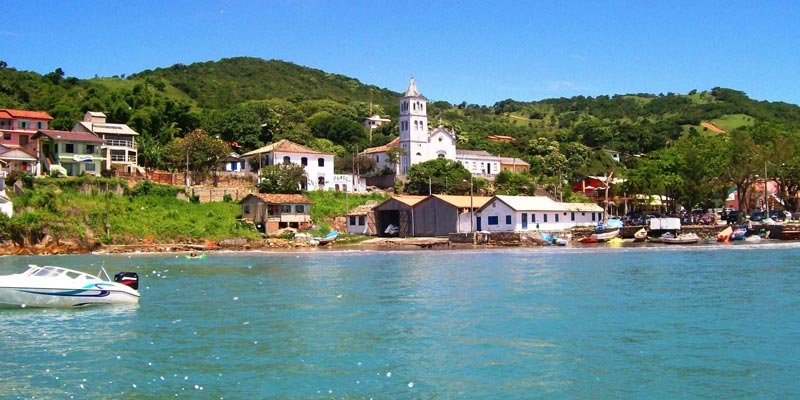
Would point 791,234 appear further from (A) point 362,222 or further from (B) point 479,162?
(B) point 479,162

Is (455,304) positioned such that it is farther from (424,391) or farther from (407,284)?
(424,391)

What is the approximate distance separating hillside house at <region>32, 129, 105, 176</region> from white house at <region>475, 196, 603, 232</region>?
120ft

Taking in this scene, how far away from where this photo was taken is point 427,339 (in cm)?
1934

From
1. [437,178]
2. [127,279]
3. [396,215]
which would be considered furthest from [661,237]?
[127,279]

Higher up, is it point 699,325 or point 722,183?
point 722,183

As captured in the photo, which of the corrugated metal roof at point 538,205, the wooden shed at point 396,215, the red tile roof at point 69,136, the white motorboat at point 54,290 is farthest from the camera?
the wooden shed at point 396,215

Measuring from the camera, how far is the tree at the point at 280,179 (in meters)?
72.1

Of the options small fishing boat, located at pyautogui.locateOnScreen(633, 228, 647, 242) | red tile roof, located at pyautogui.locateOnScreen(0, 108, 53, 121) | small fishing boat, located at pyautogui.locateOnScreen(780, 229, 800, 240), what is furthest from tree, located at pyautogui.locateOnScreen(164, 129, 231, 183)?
small fishing boat, located at pyautogui.locateOnScreen(780, 229, 800, 240)

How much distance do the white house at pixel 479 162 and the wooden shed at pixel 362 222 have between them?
26549 millimetres

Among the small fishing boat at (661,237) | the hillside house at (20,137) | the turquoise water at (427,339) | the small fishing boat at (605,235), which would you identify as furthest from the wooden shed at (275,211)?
the turquoise water at (427,339)

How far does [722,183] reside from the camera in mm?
74312

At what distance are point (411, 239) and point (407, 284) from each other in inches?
1309

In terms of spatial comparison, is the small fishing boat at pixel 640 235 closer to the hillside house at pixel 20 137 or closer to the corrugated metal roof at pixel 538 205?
the corrugated metal roof at pixel 538 205

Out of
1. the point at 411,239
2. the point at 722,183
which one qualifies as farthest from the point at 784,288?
the point at 722,183
